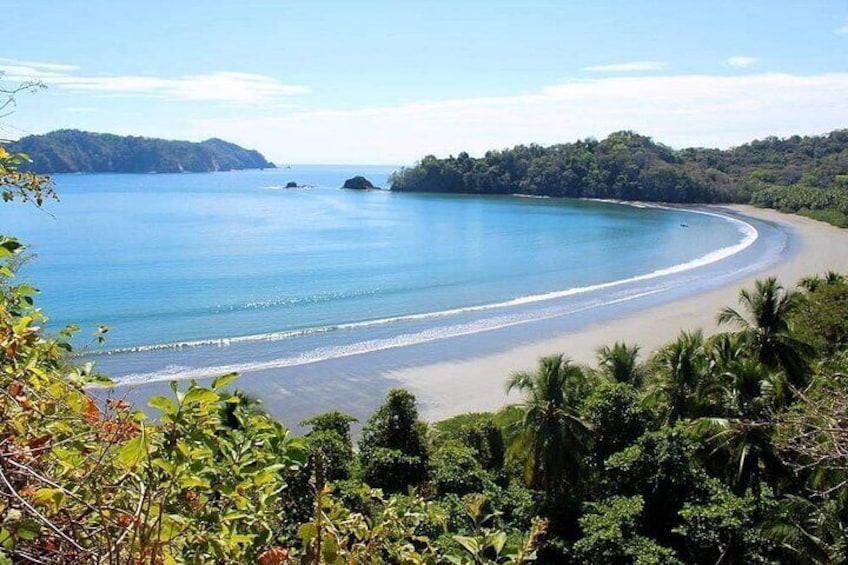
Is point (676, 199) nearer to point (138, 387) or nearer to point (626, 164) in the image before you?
point (626, 164)

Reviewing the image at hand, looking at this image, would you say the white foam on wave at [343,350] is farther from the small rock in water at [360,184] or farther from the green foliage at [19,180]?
the small rock in water at [360,184]

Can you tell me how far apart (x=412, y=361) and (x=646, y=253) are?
3702 centimetres

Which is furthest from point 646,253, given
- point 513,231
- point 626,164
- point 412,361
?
point 626,164

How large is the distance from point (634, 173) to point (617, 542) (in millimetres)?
113276

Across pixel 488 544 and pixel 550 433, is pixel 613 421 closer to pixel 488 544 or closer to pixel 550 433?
pixel 550 433

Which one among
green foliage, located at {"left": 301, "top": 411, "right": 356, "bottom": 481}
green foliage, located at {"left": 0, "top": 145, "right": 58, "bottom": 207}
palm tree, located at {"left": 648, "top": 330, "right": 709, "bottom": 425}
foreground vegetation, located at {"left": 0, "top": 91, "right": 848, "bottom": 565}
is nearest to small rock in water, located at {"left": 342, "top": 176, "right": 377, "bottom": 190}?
foreground vegetation, located at {"left": 0, "top": 91, "right": 848, "bottom": 565}

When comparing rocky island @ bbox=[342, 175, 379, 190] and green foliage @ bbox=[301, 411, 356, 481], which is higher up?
rocky island @ bbox=[342, 175, 379, 190]

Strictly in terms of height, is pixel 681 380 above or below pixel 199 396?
below

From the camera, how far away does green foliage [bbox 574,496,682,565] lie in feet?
40.1

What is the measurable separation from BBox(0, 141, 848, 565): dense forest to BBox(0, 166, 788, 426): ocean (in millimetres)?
13411

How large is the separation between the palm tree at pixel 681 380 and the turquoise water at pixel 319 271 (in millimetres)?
14396

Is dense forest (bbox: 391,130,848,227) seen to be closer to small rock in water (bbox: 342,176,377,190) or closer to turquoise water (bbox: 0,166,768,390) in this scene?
small rock in water (bbox: 342,176,377,190)

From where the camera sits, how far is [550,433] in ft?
50.8

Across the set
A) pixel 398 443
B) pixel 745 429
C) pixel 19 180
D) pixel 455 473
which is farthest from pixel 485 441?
pixel 19 180
